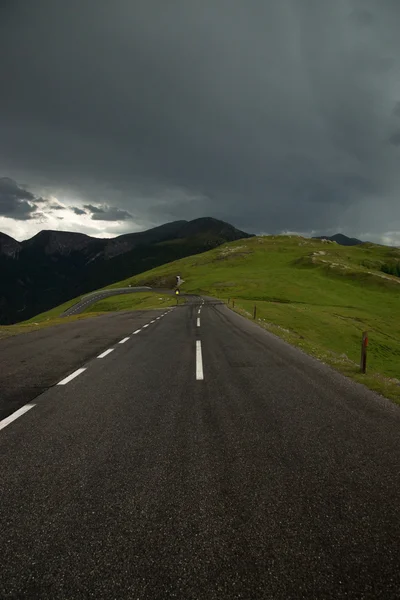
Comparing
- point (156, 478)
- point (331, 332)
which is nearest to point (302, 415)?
point (156, 478)

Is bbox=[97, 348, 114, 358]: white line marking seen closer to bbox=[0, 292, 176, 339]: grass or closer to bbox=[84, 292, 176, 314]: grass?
bbox=[0, 292, 176, 339]: grass

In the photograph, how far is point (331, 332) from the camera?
129 feet

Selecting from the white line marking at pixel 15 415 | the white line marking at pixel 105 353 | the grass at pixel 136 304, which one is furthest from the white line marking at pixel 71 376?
the grass at pixel 136 304

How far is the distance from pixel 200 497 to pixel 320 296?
7548 centimetres

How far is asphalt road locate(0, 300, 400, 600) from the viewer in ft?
8.78

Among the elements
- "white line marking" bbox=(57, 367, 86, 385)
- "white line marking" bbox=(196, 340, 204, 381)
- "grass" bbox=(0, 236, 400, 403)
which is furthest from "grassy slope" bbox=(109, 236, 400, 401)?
"white line marking" bbox=(57, 367, 86, 385)

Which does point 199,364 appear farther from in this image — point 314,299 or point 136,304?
point 314,299

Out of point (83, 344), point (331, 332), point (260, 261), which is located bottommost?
point (331, 332)

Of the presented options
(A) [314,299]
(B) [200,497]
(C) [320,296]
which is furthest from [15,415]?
(C) [320,296]

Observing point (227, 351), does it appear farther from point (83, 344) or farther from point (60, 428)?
point (60, 428)

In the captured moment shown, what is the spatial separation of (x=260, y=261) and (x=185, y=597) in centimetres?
14295

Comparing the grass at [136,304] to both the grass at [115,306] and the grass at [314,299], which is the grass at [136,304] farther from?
the grass at [314,299]

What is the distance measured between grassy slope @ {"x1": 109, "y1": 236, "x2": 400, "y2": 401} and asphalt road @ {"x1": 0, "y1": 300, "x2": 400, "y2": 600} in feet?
14.7

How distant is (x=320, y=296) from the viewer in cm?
7344
